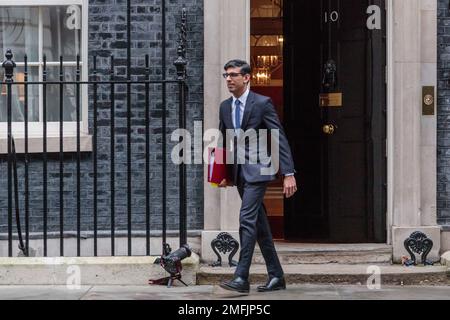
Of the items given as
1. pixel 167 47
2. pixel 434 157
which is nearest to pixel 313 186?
pixel 434 157

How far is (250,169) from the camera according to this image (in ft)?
24.8

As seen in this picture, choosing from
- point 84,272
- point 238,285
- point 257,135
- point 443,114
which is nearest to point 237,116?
point 257,135

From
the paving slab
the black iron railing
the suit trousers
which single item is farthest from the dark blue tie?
the paving slab

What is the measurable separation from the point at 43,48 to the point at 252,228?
3.17 meters

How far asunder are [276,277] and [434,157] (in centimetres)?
218

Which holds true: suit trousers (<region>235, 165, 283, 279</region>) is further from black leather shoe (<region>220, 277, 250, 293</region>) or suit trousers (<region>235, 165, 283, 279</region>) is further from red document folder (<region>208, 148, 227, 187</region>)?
red document folder (<region>208, 148, 227, 187</region>)

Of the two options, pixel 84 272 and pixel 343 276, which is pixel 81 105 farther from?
pixel 343 276

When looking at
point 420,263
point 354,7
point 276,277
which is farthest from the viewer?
point 354,7

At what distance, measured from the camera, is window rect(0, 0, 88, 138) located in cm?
914

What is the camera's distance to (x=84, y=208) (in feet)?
29.2

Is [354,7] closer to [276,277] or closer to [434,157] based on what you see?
[434,157]

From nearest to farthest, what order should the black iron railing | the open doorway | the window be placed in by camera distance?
1. the black iron railing
2. the window
3. the open doorway

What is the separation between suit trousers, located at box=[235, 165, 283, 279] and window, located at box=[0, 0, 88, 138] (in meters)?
2.25

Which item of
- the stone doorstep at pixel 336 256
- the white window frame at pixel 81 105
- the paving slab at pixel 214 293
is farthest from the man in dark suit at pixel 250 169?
the white window frame at pixel 81 105
